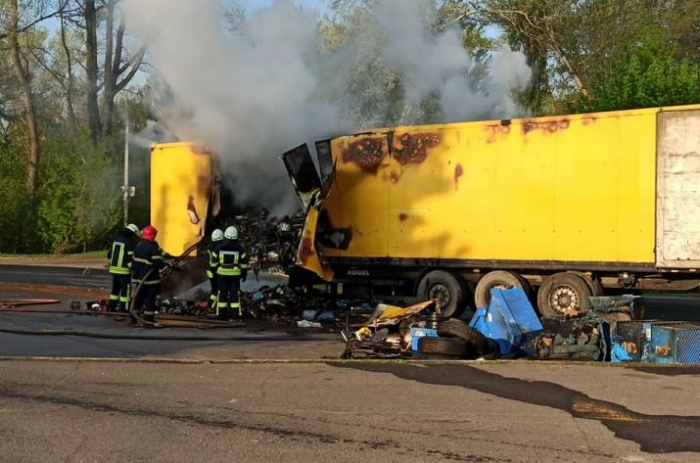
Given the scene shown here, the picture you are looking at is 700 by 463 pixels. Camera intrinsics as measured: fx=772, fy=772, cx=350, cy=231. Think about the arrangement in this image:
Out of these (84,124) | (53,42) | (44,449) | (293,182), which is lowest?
(44,449)

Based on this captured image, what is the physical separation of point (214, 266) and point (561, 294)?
234 inches

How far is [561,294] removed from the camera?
502 inches

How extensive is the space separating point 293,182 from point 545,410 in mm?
7719

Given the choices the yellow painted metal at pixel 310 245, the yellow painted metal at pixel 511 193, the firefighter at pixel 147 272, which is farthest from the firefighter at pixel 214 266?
the yellow painted metal at pixel 511 193

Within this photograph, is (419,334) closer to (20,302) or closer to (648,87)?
(20,302)

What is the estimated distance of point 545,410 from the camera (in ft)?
21.5

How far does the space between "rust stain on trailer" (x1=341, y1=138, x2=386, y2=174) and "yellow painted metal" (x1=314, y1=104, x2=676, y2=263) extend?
0.14ft

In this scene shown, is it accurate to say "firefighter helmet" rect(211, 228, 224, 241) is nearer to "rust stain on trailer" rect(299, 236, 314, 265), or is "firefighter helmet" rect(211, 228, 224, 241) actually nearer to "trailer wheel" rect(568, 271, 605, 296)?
"rust stain on trailer" rect(299, 236, 314, 265)

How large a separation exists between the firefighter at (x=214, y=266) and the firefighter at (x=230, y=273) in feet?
0.44

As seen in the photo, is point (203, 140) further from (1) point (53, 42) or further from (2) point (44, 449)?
Result: (1) point (53, 42)

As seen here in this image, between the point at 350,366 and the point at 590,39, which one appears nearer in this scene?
the point at 350,366

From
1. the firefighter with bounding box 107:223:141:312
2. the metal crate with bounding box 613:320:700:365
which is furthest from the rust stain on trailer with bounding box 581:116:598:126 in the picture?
the firefighter with bounding box 107:223:141:312

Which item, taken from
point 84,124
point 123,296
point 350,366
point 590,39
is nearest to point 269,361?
point 350,366

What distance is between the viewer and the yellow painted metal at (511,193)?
12.2 meters
